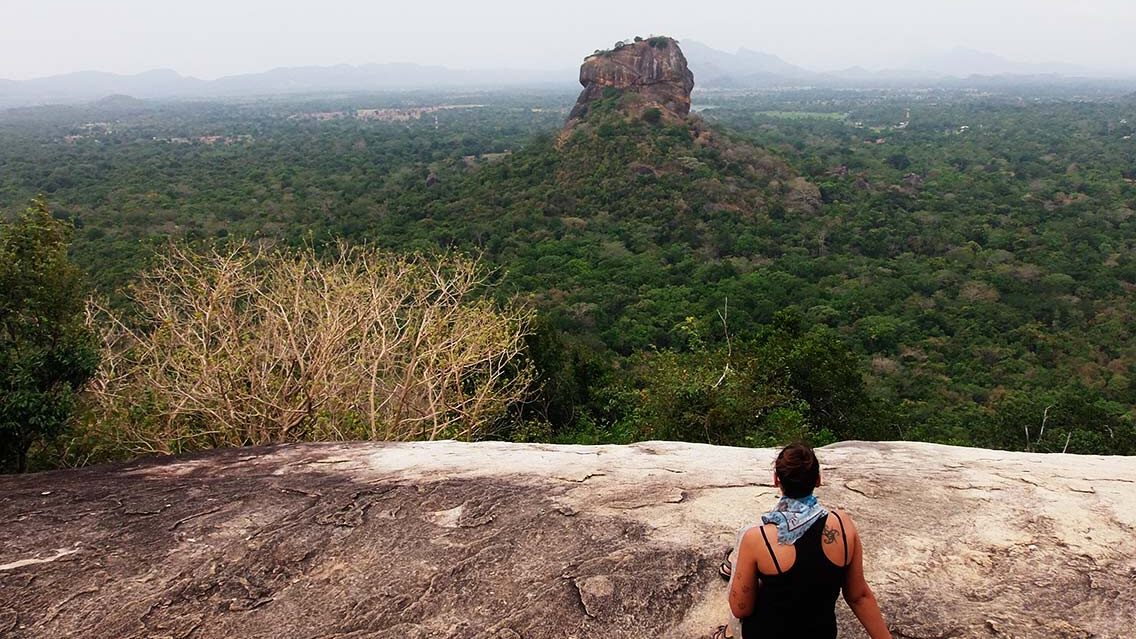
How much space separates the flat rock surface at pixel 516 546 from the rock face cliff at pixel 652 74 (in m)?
50.0

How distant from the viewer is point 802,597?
115 inches

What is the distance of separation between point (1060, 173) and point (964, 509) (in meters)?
69.7

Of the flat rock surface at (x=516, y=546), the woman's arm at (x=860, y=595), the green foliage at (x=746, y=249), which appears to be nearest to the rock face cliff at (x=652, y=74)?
the green foliage at (x=746, y=249)

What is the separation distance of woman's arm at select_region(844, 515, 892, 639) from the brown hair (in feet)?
0.90

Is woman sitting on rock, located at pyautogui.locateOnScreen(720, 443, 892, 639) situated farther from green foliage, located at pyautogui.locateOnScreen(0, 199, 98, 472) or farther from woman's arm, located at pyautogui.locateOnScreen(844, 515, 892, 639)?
green foliage, located at pyautogui.locateOnScreen(0, 199, 98, 472)

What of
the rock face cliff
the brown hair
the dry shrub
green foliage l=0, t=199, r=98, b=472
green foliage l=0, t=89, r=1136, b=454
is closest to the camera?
the brown hair

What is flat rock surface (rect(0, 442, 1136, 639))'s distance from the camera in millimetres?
3980

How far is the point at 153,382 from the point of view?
9352 millimetres

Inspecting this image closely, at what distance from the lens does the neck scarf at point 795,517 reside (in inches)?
112

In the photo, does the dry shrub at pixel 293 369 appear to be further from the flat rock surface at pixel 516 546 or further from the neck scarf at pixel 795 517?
the neck scarf at pixel 795 517

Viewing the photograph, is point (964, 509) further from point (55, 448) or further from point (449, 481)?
point (55, 448)

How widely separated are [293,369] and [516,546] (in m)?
6.61

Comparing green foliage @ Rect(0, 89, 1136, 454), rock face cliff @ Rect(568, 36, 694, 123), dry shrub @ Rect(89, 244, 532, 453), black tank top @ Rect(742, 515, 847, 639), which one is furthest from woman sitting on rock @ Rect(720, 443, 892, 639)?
rock face cliff @ Rect(568, 36, 694, 123)

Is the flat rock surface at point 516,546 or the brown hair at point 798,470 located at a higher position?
the brown hair at point 798,470
